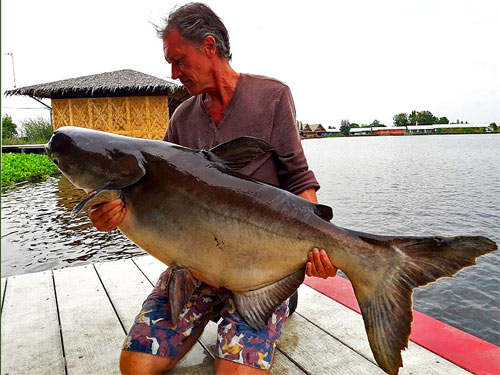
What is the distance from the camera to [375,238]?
1775 millimetres

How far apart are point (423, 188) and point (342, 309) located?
45.8 feet

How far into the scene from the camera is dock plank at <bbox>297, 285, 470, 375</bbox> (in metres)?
2.21

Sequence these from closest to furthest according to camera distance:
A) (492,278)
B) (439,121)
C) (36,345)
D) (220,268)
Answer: (220,268)
(36,345)
(492,278)
(439,121)

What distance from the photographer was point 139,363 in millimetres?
2170

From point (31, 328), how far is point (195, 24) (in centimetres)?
219

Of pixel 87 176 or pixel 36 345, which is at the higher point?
pixel 87 176

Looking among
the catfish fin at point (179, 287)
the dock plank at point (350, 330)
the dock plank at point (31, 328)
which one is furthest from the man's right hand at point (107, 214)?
the dock plank at point (350, 330)

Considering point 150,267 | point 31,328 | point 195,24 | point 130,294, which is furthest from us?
point 150,267

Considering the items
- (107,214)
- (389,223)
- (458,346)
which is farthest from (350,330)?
(389,223)

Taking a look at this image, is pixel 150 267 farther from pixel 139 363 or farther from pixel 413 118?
pixel 413 118

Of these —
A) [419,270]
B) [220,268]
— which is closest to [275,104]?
[220,268]

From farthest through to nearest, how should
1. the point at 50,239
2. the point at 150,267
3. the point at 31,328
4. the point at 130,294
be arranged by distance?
the point at 50,239, the point at 150,267, the point at 130,294, the point at 31,328

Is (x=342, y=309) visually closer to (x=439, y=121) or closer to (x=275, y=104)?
(x=275, y=104)

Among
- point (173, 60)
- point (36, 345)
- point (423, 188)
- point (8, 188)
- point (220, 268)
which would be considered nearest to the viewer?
point (220, 268)
